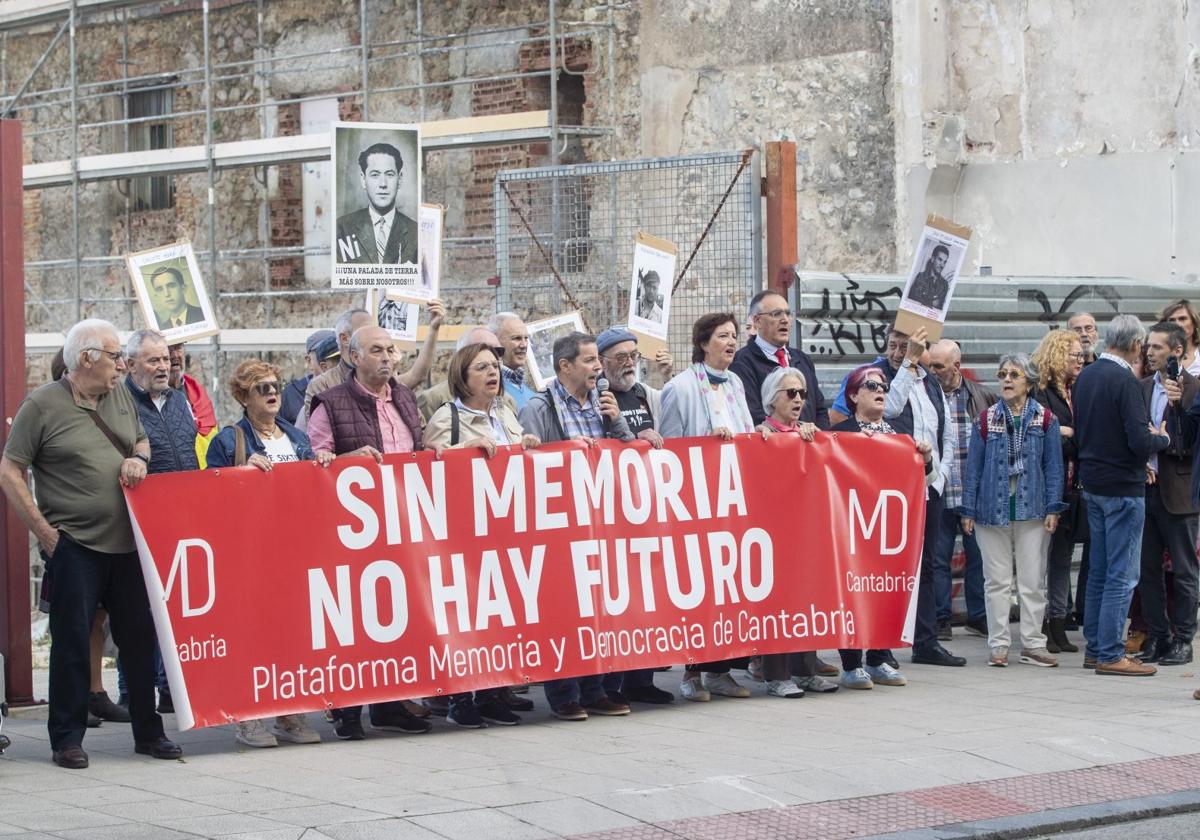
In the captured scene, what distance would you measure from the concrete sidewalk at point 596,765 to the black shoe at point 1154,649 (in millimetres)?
1129

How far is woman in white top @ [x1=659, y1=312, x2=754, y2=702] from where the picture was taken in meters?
9.88

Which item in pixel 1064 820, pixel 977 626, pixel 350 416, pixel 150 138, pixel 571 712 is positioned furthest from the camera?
pixel 150 138

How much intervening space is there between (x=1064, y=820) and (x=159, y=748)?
3988 mm

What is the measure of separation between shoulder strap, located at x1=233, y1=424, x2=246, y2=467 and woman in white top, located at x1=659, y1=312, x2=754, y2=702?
2426 millimetres

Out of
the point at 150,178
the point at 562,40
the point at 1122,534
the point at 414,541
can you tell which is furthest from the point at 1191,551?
the point at 150,178

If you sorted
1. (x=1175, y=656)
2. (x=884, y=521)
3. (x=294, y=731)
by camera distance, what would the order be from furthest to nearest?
(x=1175, y=656) < (x=884, y=521) < (x=294, y=731)

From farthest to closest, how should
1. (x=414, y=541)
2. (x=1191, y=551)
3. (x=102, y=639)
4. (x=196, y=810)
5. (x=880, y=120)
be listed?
(x=880, y=120), (x=1191, y=551), (x=102, y=639), (x=414, y=541), (x=196, y=810)

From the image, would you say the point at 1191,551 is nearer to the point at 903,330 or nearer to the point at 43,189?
the point at 903,330

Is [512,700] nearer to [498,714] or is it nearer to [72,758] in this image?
[498,714]

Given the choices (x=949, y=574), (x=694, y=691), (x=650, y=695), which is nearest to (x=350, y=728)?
(x=650, y=695)

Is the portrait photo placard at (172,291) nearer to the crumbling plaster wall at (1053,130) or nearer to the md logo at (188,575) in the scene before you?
the md logo at (188,575)

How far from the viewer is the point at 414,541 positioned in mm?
8891

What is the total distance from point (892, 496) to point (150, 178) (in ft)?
48.9

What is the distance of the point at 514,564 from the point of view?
9148 mm
